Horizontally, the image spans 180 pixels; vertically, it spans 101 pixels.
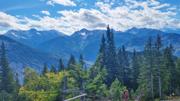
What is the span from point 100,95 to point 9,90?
28.3m

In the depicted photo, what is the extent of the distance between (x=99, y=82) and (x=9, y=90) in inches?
1027

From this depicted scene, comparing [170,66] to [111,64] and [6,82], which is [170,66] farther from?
[6,82]

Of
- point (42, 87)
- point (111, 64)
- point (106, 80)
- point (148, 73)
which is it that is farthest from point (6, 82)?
point (148, 73)

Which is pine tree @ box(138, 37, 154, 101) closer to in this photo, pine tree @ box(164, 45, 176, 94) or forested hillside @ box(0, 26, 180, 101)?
forested hillside @ box(0, 26, 180, 101)

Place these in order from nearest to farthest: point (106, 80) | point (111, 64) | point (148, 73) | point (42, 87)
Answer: point (42, 87)
point (148, 73)
point (106, 80)
point (111, 64)

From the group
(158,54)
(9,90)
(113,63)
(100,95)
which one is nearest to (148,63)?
(158,54)

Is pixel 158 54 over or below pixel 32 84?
over

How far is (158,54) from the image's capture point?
367 ft

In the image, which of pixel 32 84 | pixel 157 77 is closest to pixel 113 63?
pixel 157 77

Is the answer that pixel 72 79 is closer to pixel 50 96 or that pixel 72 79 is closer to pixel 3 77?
pixel 50 96

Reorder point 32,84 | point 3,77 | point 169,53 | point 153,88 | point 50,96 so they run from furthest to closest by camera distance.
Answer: point 3,77, point 169,53, point 153,88, point 32,84, point 50,96

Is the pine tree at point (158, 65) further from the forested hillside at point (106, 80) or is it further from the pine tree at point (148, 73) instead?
the pine tree at point (148, 73)

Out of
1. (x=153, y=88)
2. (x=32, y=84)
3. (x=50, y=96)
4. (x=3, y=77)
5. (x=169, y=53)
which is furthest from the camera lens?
(x=3, y=77)

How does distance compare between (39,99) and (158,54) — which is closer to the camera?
(39,99)
